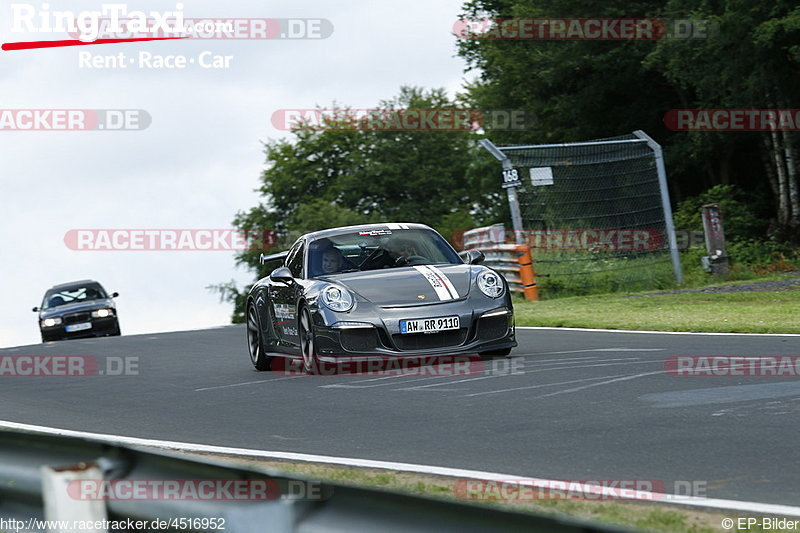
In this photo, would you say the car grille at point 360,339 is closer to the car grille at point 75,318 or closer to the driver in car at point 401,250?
the driver in car at point 401,250

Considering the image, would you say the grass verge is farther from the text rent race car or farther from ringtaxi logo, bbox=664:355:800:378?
the text rent race car

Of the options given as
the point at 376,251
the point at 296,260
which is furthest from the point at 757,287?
the point at 296,260

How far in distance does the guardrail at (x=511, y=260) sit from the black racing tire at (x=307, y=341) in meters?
12.4

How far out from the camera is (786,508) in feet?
17.0

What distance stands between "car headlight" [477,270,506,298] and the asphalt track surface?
0.66 meters

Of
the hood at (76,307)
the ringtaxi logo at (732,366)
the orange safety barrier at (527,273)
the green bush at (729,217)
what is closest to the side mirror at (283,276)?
the ringtaxi logo at (732,366)

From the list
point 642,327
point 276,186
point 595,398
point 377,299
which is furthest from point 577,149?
point 276,186

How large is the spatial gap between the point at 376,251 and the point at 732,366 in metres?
3.95

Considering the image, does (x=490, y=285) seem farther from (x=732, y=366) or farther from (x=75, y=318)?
(x=75, y=318)

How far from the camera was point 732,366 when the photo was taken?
34.8ft

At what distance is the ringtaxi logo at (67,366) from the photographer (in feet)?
50.0

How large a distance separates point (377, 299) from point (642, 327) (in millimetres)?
5041

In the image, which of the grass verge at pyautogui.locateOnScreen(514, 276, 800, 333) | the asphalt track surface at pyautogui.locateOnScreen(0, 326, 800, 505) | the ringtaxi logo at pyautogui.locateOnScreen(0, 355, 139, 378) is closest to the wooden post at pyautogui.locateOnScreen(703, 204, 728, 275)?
the grass verge at pyautogui.locateOnScreen(514, 276, 800, 333)

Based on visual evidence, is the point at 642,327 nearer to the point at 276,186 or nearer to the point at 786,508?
the point at 786,508
